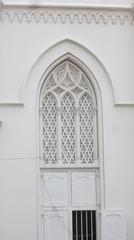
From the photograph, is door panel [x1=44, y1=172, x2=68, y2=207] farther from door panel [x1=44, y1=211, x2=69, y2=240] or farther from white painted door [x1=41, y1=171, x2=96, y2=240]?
door panel [x1=44, y1=211, x2=69, y2=240]

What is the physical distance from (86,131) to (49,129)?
2.55ft

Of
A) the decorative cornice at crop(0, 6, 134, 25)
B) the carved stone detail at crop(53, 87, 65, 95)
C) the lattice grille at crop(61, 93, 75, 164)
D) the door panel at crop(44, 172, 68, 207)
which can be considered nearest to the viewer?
the door panel at crop(44, 172, 68, 207)

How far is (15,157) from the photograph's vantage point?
11.6 metres

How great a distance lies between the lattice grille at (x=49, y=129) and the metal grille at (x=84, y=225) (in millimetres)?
1219

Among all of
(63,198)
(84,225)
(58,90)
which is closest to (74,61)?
(58,90)

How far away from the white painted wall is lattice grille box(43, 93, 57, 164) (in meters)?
0.37

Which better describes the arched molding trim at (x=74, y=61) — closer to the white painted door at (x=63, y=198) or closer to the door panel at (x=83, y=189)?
the door panel at (x=83, y=189)

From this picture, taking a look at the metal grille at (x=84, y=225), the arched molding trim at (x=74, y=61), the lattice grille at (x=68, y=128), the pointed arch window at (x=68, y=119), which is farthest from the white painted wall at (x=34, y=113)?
the lattice grille at (x=68, y=128)

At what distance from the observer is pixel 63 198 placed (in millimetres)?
11812

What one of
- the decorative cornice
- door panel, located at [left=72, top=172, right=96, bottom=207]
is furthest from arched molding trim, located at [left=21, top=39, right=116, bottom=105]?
door panel, located at [left=72, top=172, right=96, bottom=207]

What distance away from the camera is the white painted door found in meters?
11.7

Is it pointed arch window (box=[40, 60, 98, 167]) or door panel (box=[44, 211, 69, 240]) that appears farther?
pointed arch window (box=[40, 60, 98, 167])

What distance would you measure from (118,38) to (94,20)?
24.8 inches

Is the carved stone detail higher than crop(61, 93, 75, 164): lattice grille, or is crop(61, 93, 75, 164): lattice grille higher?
the carved stone detail
